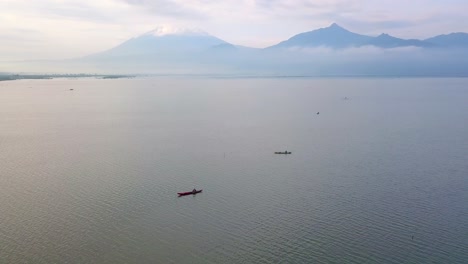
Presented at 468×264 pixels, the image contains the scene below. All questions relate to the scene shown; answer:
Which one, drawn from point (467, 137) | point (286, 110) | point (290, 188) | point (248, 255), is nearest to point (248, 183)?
point (290, 188)

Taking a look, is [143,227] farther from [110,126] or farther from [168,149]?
[110,126]

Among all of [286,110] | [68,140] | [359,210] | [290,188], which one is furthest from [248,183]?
[286,110]

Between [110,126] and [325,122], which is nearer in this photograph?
[110,126]

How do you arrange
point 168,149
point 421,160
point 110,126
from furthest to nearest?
point 110,126 < point 168,149 < point 421,160

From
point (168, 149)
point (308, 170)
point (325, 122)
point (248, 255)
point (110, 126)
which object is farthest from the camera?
point (325, 122)

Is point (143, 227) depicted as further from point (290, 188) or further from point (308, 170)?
point (308, 170)

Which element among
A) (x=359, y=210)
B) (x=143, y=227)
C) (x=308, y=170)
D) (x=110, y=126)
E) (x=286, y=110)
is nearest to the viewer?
(x=143, y=227)
